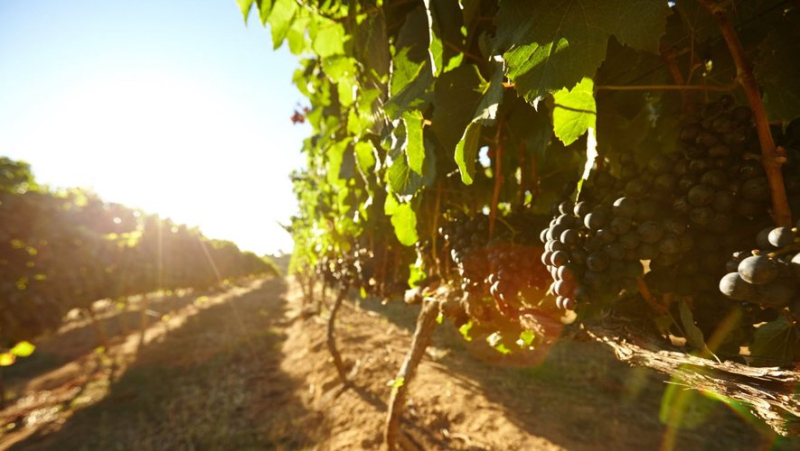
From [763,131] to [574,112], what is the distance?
0.41m

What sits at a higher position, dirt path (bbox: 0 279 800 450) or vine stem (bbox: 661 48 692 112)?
vine stem (bbox: 661 48 692 112)

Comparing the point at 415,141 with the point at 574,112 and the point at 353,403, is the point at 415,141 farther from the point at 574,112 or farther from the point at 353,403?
the point at 353,403

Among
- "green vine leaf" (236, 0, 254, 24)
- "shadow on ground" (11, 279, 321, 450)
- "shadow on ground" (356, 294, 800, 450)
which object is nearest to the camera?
"green vine leaf" (236, 0, 254, 24)

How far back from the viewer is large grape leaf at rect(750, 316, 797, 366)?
0.92 metres

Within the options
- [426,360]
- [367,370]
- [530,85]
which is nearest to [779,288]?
[530,85]

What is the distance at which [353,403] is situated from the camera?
6723mm

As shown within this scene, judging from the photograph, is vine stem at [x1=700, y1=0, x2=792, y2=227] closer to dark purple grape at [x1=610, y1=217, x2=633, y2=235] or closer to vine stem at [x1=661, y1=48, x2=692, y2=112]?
vine stem at [x1=661, y1=48, x2=692, y2=112]

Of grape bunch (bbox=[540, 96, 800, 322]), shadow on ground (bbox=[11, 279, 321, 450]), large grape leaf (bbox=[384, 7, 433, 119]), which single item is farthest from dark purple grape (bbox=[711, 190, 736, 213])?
shadow on ground (bbox=[11, 279, 321, 450])

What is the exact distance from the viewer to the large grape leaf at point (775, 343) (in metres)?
0.92

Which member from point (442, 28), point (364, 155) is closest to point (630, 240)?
point (442, 28)

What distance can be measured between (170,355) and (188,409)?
24.4 feet

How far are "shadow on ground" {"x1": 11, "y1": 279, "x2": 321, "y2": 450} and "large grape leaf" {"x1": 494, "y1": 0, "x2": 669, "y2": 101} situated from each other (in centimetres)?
690

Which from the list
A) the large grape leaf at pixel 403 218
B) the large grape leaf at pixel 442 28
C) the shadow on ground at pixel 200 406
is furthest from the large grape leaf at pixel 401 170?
the shadow on ground at pixel 200 406

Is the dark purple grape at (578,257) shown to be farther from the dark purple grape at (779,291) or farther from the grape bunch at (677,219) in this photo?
the dark purple grape at (779,291)
